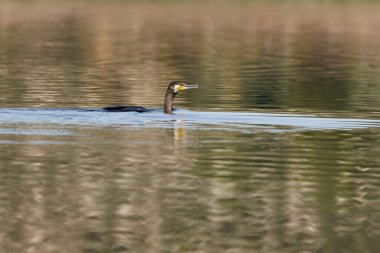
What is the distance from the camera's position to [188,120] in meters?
32.0

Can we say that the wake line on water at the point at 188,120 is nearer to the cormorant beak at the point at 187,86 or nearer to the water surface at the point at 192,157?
the water surface at the point at 192,157

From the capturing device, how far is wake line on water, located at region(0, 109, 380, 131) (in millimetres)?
30500

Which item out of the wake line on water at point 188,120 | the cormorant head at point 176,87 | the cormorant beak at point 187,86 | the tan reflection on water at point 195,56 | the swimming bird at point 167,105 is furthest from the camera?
the tan reflection on water at point 195,56

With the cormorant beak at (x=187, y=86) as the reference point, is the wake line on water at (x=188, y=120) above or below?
below

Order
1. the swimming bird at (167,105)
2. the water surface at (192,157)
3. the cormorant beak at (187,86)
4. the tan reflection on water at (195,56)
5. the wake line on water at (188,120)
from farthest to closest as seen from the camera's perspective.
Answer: the tan reflection on water at (195,56) < the cormorant beak at (187,86) < the swimming bird at (167,105) < the wake line on water at (188,120) < the water surface at (192,157)

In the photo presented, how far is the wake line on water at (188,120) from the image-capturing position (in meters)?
30.5

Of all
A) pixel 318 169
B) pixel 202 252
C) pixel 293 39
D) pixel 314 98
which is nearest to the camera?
pixel 202 252

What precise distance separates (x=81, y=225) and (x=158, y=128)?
1101cm

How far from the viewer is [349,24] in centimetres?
9350

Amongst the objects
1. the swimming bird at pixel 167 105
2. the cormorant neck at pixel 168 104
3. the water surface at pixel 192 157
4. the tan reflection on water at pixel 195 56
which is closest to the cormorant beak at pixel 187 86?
the swimming bird at pixel 167 105

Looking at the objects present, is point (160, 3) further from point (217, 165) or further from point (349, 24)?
point (217, 165)

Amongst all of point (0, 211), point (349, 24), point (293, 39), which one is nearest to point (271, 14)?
point (349, 24)

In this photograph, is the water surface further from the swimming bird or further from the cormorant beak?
the cormorant beak

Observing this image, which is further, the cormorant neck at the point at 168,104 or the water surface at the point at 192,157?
the cormorant neck at the point at 168,104
